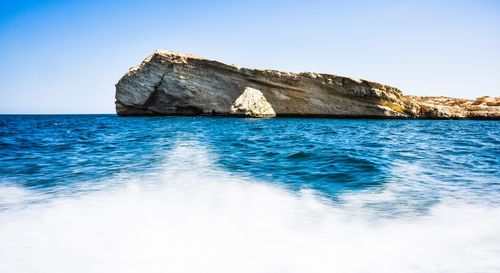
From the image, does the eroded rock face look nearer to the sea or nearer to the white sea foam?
the sea

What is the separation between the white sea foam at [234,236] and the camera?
2.89 metres

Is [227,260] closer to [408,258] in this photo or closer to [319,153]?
[408,258]

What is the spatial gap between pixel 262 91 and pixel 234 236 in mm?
41522

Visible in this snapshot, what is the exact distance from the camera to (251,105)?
40.5 metres

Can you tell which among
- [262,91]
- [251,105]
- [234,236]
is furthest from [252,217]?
[262,91]

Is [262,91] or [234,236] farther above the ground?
[262,91]

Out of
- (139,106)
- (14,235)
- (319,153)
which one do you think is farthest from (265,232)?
(139,106)

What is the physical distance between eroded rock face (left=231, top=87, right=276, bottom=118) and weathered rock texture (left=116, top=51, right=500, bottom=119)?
0.44m

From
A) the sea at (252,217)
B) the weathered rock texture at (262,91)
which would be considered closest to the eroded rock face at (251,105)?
the weathered rock texture at (262,91)

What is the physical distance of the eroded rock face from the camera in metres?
40.4

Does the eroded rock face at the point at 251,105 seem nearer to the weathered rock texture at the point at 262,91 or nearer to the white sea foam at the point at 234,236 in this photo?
the weathered rock texture at the point at 262,91

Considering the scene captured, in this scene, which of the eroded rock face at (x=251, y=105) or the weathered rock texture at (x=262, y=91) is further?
the weathered rock texture at (x=262, y=91)

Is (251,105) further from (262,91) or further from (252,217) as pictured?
(252,217)

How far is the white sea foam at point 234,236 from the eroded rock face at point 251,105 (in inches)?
1394
